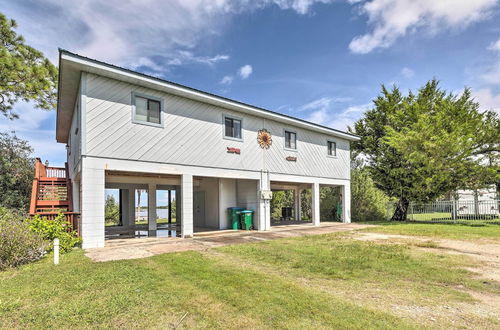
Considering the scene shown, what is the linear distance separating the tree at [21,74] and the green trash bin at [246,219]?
13.1 metres

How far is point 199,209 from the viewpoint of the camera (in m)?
15.7

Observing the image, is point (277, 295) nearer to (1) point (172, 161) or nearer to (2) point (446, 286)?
(2) point (446, 286)

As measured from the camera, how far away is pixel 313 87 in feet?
53.6

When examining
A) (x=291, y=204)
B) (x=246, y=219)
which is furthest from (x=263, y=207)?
(x=291, y=204)

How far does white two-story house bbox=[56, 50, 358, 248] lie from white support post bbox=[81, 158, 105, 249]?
0.09 feet

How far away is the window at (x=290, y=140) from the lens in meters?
14.5

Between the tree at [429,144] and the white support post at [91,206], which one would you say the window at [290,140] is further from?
the white support post at [91,206]

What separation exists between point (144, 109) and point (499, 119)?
762 inches

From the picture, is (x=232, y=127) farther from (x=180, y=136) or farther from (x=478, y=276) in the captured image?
(x=478, y=276)

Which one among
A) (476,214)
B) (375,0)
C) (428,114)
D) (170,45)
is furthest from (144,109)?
(476,214)

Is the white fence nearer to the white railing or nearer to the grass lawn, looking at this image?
the grass lawn

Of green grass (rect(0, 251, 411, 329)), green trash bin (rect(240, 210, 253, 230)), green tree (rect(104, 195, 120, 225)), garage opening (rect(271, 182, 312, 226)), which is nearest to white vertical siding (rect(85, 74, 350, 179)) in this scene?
green trash bin (rect(240, 210, 253, 230))

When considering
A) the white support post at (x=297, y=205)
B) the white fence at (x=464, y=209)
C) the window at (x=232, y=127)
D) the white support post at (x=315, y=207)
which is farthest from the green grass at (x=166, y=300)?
the white fence at (x=464, y=209)

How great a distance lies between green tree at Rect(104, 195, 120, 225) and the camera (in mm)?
22688
